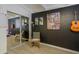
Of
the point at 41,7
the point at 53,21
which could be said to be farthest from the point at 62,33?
the point at 41,7

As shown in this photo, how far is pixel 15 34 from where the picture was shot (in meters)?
2.31

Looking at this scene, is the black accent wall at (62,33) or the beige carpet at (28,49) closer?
the beige carpet at (28,49)

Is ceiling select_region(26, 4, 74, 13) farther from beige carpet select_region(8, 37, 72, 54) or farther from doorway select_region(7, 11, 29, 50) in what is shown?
beige carpet select_region(8, 37, 72, 54)

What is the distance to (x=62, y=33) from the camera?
8.25 feet

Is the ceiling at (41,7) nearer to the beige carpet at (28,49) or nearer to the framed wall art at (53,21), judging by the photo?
the framed wall art at (53,21)

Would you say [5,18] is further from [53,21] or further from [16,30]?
[53,21]

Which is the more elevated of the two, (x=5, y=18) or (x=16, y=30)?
(x=5, y=18)

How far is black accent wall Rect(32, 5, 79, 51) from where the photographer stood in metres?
2.40

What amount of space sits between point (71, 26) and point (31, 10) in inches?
38.0

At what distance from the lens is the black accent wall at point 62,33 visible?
240 cm

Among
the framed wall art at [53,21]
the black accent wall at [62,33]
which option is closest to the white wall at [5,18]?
the black accent wall at [62,33]

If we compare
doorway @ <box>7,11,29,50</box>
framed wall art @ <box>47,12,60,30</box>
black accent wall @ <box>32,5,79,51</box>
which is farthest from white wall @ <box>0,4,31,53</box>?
framed wall art @ <box>47,12,60,30</box>
